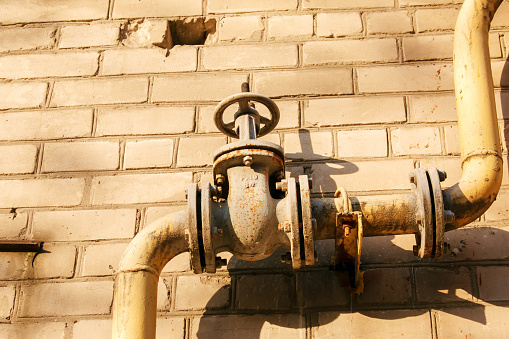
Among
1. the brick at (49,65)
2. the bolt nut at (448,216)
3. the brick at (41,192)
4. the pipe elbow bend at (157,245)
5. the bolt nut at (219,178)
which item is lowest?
the pipe elbow bend at (157,245)

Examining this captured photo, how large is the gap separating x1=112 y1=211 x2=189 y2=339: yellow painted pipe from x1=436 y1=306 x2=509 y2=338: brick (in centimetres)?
81

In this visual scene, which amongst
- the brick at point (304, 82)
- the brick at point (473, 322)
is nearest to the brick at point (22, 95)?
the brick at point (304, 82)

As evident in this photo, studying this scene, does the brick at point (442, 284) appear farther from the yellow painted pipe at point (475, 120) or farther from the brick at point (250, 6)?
the brick at point (250, 6)

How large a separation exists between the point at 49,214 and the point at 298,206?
951 mm

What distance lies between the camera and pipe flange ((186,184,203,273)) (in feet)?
5.23

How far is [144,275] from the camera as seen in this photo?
1.63m

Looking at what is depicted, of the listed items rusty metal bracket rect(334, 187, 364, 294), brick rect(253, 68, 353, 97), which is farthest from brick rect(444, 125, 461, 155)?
rusty metal bracket rect(334, 187, 364, 294)

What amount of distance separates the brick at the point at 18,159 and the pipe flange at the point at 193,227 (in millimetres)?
816

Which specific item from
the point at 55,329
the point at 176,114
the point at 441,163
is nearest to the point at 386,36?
the point at 441,163

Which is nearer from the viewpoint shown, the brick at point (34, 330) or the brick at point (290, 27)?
the brick at point (34, 330)

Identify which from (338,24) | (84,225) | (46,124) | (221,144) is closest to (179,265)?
(84,225)

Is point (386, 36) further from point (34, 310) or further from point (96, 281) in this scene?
point (34, 310)

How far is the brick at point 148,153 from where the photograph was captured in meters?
2.11

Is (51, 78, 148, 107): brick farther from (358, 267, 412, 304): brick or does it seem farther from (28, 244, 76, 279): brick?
(358, 267, 412, 304): brick
